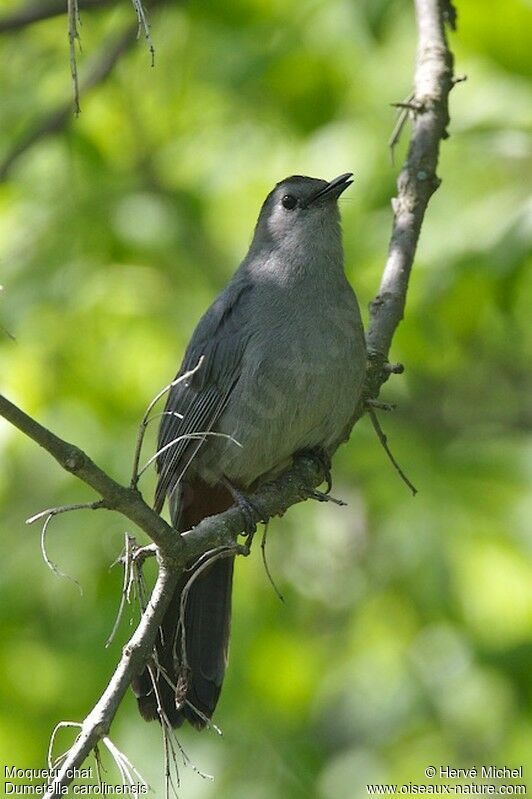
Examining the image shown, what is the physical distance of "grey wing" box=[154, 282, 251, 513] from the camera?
4238 millimetres

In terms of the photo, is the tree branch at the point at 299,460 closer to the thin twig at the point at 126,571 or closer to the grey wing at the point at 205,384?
the thin twig at the point at 126,571

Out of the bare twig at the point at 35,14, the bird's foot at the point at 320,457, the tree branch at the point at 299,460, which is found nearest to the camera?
the tree branch at the point at 299,460

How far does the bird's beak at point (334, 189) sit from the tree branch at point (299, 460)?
0.49 metres

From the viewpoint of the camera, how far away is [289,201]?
4820mm

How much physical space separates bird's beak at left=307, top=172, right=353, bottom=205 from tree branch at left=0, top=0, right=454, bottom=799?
490 millimetres

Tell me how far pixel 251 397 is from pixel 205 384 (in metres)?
0.28

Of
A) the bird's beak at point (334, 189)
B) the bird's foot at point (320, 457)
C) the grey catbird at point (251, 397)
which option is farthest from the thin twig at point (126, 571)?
the bird's beak at point (334, 189)

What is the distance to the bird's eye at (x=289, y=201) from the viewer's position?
4.81 metres

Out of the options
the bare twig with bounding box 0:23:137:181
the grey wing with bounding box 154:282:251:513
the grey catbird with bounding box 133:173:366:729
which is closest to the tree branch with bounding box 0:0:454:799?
the grey catbird with bounding box 133:173:366:729

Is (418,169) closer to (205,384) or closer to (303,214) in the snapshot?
(303,214)

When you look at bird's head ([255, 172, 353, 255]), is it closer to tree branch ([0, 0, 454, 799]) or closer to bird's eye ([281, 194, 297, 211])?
bird's eye ([281, 194, 297, 211])

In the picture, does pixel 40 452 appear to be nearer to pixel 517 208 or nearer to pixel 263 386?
pixel 263 386

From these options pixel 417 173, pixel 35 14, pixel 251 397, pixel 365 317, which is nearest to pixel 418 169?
pixel 417 173

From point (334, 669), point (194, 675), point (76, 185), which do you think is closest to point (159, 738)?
point (194, 675)
